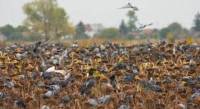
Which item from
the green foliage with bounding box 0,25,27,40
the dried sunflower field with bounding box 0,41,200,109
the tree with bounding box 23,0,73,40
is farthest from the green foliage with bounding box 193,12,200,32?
the dried sunflower field with bounding box 0,41,200,109

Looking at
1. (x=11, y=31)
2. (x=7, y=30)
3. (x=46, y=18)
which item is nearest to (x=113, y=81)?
(x=46, y=18)

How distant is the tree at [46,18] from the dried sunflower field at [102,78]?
234 feet

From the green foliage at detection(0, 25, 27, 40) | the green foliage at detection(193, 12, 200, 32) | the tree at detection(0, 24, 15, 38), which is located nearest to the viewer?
the green foliage at detection(193, 12, 200, 32)

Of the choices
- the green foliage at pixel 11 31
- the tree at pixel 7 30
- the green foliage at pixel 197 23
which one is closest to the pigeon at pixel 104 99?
the green foliage at pixel 197 23

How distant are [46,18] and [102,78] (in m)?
78.5

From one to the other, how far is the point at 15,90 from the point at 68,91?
892mm

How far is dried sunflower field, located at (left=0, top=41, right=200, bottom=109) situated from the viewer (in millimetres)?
7961

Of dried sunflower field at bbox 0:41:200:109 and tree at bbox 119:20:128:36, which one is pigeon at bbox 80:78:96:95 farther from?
tree at bbox 119:20:128:36

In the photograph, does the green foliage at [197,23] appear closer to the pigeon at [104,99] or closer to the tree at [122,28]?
the tree at [122,28]

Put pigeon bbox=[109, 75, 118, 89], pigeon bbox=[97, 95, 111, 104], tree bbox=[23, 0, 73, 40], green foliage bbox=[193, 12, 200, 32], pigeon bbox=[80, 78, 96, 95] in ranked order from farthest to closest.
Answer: tree bbox=[23, 0, 73, 40], green foliage bbox=[193, 12, 200, 32], pigeon bbox=[109, 75, 118, 89], pigeon bbox=[80, 78, 96, 95], pigeon bbox=[97, 95, 111, 104]

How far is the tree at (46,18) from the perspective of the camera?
84438 millimetres

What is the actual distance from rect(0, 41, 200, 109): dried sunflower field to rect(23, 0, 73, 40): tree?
71.3 m

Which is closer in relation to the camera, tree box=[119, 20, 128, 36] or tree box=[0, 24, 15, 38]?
tree box=[119, 20, 128, 36]

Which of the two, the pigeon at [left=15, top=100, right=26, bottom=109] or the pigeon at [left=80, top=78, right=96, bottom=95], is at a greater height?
the pigeon at [left=80, top=78, right=96, bottom=95]
